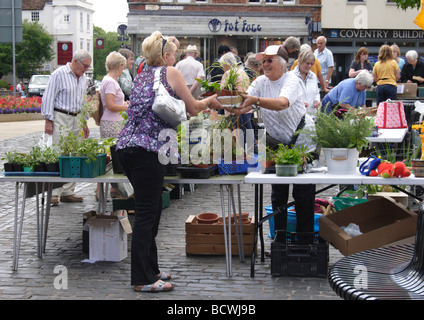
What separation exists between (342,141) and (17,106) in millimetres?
21233

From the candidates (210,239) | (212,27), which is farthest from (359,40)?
(210,239)

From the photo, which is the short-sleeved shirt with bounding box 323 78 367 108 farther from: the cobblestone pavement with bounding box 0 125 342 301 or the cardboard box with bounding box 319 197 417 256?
the cardboard box with bounding box 319 197 417 256

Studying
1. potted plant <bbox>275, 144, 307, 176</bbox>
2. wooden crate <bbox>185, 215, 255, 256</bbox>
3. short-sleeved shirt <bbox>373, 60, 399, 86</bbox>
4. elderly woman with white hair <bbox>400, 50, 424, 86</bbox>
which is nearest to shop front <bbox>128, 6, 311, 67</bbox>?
elderly woman with white hair <bbox>400, 50, 424, 86</bbox>

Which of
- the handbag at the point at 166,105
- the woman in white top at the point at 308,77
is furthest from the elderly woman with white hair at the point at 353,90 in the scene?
the handbag at the point at 166,105

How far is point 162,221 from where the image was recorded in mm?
7672

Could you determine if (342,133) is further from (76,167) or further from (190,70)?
(190,70)

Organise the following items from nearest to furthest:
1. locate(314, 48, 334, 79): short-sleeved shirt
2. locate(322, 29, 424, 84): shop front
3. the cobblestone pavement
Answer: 1. the cobblestone pavement
2. locate(314, 48, 334, 79): short-sleeved shirt
3. locate(322, 29, 424, 84): shop front

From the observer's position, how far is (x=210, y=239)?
6074 mm

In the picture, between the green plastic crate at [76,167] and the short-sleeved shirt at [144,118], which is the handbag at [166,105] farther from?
the green plastic crate at [76,167]

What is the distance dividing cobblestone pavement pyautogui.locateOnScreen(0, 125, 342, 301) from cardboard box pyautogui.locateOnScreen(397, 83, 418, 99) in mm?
6473

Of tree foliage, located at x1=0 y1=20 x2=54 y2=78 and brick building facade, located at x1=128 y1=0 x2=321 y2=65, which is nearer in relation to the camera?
brick building facade, located at x1=128 y1=0 x2=321 y2=65

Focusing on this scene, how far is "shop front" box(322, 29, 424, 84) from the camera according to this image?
31188mm

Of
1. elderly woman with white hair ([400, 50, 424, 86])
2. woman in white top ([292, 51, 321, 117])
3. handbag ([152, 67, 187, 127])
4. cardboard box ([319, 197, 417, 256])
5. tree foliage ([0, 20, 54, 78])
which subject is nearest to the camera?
handbag ([152, 67, 187, 127])
